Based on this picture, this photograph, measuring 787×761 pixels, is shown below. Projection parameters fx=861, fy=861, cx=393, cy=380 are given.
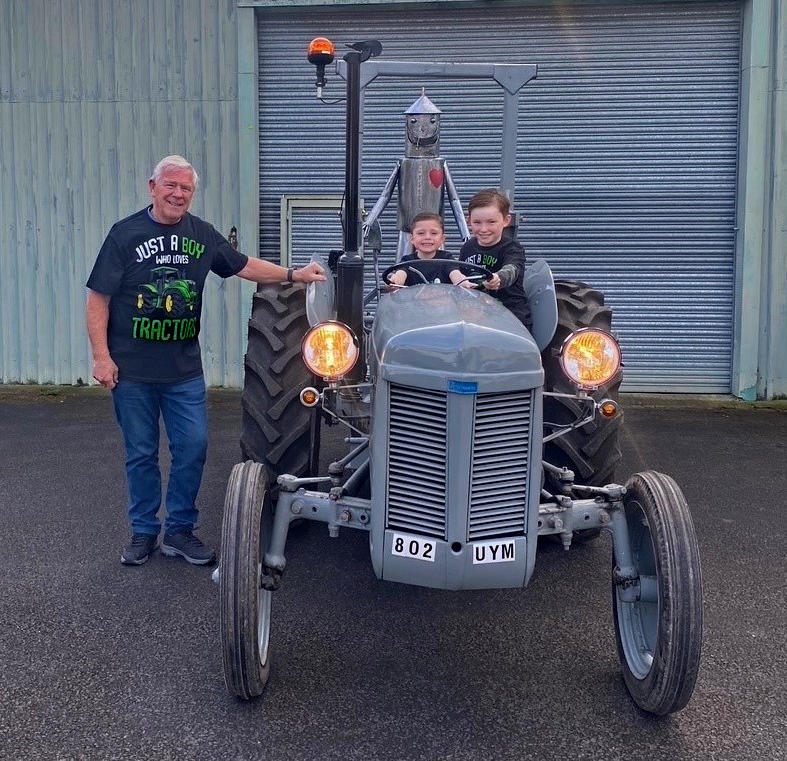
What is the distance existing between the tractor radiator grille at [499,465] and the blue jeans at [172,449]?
1.76 m

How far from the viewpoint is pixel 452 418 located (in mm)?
2523

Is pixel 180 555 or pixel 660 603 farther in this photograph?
pixel 180 555

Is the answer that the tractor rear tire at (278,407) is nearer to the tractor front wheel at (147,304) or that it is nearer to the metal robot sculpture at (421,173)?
the tractor front wheel at (147,304)

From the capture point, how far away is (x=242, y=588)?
8.21 feet

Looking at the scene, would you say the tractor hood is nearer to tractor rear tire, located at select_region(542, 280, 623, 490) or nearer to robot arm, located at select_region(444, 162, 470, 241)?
tractor rear tire, located at select_region(542, 280, 623, 490)

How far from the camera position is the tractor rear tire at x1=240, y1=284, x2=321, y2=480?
3.67m

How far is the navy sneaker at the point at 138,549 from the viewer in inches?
151

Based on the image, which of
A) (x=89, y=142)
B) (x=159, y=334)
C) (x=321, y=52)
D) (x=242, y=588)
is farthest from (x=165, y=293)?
(x=89, y=142)

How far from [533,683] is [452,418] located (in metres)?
0.97

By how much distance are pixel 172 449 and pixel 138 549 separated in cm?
47

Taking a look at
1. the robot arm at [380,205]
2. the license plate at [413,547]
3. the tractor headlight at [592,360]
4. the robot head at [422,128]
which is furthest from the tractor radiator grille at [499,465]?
the robot head at [422,128]

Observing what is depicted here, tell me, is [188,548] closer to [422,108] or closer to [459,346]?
[459,346]

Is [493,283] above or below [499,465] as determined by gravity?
above

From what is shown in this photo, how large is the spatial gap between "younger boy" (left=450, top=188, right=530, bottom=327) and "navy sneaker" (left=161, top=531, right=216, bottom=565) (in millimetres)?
1693
